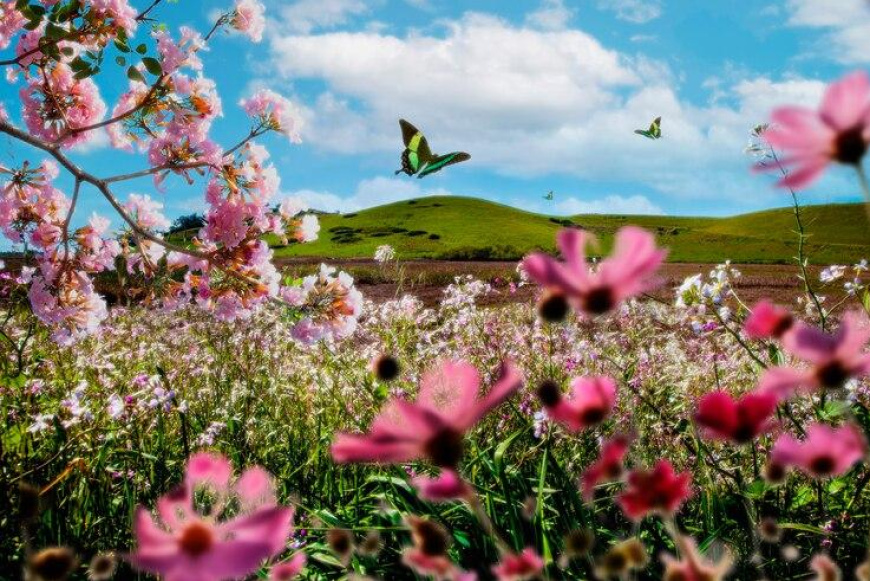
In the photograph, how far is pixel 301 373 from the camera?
6359 millimetres

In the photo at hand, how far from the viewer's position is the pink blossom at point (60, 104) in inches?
171

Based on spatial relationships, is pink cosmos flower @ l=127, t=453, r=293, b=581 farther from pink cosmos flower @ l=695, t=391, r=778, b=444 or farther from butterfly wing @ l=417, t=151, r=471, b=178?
butterfly wing @ l=417, t=151, r=471, b=178

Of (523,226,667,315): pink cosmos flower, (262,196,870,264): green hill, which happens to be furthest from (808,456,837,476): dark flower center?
(262,196,870,264): green hill

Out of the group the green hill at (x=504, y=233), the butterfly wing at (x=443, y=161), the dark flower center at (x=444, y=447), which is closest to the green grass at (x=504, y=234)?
the green hill at (x=504, y=233)

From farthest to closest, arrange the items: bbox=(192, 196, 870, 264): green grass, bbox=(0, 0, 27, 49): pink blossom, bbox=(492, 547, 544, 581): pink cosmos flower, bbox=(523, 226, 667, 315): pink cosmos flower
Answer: bbox=(192, 196, 870, 264): green grass < bbox=(0, 0, 27, 49): pink blossom < bbox=(492, 547, 544, 581): pink cosmos flower < bbox=(523, 226, 667, 315): pink cosmos flower

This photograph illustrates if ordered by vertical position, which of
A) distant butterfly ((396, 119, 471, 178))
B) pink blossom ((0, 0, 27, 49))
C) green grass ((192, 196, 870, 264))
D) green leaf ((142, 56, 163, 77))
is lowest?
distant butterfly ((396, 119, 471, 178))

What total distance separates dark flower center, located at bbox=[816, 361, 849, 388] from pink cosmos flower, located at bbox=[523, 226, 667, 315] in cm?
18

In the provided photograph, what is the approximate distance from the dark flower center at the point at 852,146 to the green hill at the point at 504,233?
56.2 m

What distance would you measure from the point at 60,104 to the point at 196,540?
15.2 feet

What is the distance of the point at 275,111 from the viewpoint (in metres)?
4.33

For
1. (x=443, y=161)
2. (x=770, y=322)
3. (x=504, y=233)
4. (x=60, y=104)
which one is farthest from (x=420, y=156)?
(x=504, y=233)

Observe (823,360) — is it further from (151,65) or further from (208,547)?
(151,65)

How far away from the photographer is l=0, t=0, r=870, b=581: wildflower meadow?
59 centimetres

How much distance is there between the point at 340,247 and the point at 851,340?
6810 centimetres
